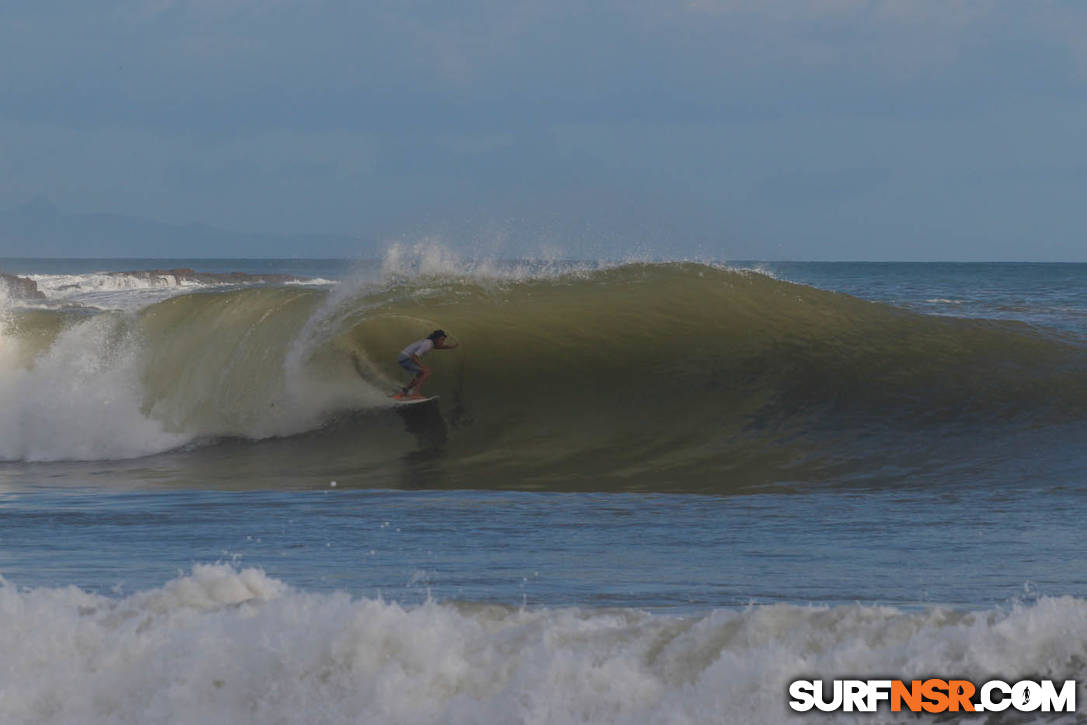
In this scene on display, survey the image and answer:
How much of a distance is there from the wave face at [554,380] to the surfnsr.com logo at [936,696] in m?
6.02

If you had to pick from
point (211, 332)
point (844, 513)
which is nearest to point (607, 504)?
point (844, 513)

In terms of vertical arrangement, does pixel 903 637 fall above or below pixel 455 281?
below

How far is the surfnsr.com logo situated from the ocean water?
5 cm

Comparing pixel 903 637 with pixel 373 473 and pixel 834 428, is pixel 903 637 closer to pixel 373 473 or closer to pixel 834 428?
pixel 373 473

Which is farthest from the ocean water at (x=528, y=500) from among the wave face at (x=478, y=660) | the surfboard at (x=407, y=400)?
the surfboard at (x=407, y=400)

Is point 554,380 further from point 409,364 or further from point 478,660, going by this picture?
point 478,660

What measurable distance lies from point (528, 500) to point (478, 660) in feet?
15.9

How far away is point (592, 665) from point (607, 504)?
15.7 ft

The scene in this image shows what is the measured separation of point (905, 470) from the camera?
1049cm

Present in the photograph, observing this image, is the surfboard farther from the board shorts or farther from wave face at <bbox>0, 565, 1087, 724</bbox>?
wave face at <bbox>0, 565, 1087, 724</bbox>

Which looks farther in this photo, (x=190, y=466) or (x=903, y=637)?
(x=190, y=466)

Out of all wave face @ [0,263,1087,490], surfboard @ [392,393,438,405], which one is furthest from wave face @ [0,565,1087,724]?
surfboard @ [392,393,438,405]

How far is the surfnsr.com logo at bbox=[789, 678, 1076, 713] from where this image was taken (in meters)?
3.95

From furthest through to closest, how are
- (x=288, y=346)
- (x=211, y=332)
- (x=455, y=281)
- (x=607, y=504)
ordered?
(x=455, y=281)
(x=211, y=332)
(x=288, y=346)
(x=607, y=504)
